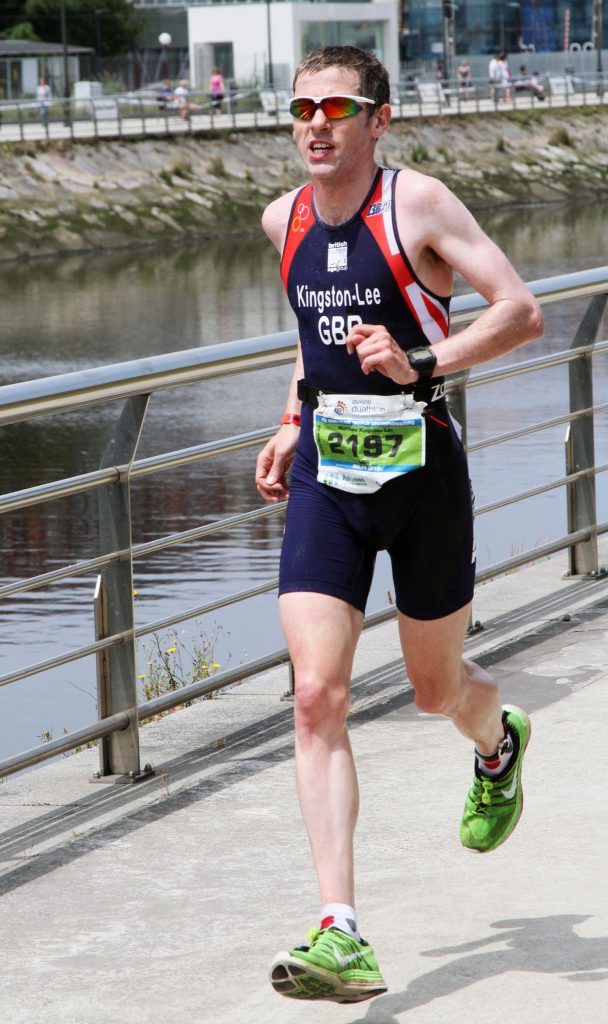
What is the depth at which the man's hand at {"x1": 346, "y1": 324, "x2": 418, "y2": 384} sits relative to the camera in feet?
11.2

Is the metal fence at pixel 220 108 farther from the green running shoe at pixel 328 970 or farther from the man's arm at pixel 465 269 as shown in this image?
the green running shoe at pixel 328 970

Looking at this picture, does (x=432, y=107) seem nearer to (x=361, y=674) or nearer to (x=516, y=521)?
(x=516, y=521)

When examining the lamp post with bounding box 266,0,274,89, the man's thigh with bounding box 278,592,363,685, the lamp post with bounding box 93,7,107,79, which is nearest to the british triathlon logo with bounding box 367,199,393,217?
the man's thigh with bounding box 278,592,363,685

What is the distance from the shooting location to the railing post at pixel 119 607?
4852 mm

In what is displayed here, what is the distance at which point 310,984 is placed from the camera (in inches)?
130

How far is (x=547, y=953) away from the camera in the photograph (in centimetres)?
366

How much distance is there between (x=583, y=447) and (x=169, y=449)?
35.9ft

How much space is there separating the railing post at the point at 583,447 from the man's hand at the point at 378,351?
339 cm

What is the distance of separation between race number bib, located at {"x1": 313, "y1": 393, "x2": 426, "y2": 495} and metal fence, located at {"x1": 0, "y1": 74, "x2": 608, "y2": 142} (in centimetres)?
4559

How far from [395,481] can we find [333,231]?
512 mm

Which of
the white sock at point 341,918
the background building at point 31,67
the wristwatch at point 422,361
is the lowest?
the white sock at point 341,918

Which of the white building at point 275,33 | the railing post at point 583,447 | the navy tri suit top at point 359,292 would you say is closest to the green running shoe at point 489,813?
the navy tri suit top at point 359,292

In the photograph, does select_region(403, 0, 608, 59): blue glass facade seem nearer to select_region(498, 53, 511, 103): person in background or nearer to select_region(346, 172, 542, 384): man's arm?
select_region(498, 53, 511, 103): person in background

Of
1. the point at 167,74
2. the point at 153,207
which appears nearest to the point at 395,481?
the point at 153,207
